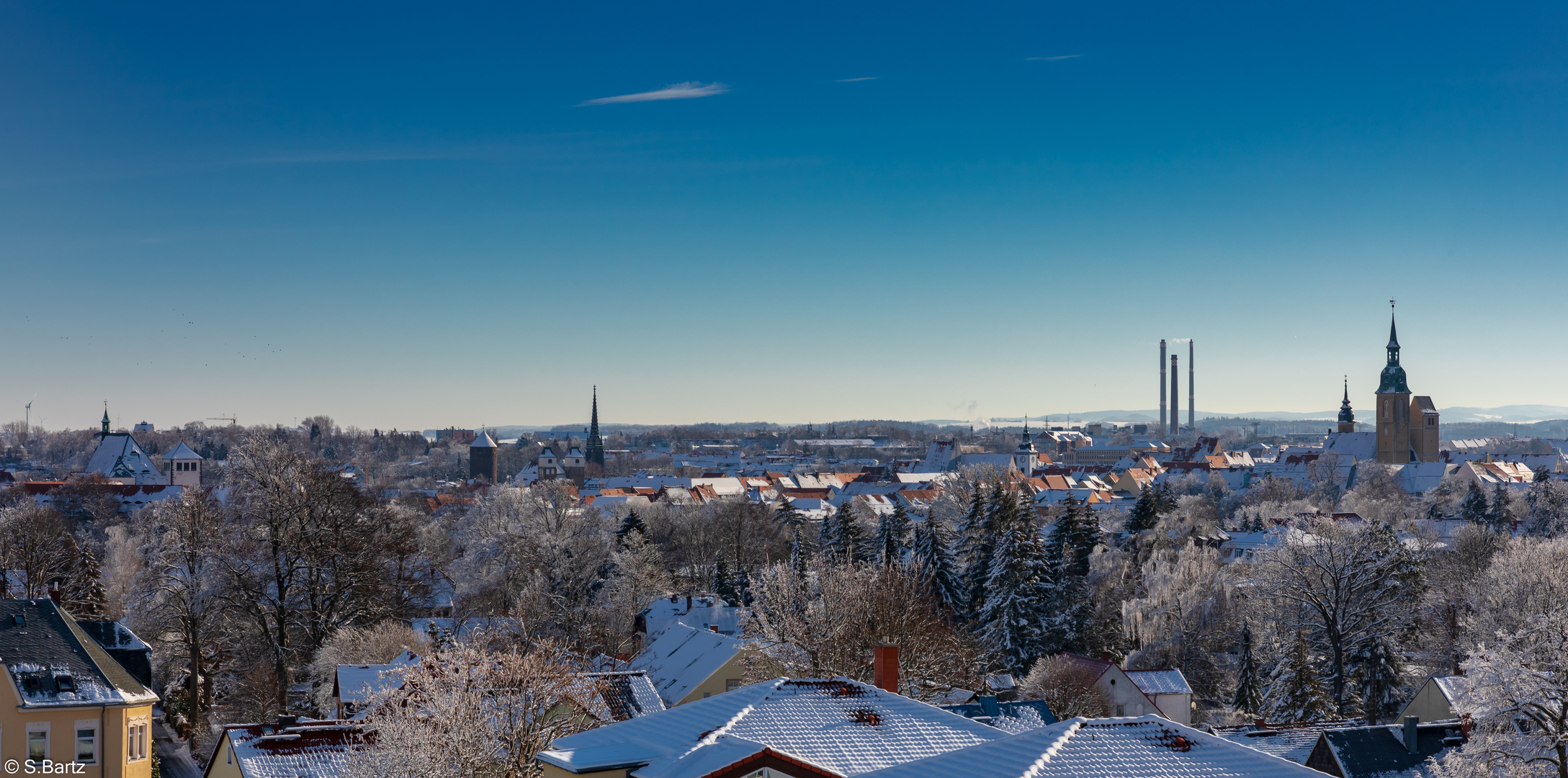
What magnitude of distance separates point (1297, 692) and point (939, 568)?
58.7 feet

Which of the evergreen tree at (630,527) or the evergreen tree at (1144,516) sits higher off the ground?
the evergreen tree at (1144,516)

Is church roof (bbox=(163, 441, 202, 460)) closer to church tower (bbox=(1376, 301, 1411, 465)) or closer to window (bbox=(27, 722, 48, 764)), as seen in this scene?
window (bbox=(27, 722, 48, 764))

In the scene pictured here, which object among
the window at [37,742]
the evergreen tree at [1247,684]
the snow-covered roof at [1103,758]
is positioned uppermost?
the snow-covered roof at [1103,758]

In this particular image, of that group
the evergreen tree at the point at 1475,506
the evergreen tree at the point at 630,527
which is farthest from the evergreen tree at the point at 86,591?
the evergreen tree at the point at 1475,506

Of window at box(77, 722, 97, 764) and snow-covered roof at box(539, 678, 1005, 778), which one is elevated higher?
snow-covered roof at box(539, 678, 1005, 778)

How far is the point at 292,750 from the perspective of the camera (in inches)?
894

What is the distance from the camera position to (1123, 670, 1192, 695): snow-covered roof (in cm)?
3995

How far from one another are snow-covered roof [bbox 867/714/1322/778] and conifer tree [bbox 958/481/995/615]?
1380 inches

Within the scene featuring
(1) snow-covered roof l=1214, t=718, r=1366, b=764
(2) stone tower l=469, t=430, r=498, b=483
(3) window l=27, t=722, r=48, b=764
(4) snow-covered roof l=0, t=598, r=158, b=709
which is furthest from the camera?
(2) stone tower l=469, t=430, r=498, b=483

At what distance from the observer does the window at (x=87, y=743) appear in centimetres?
2508

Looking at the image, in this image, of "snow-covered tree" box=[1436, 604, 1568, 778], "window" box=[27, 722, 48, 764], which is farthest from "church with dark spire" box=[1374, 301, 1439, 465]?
"window" box=[27, 722, 48, 764]

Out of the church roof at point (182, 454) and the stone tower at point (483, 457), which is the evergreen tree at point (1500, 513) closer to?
the church roof at point (182, 454)

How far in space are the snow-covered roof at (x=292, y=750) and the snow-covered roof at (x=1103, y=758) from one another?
38.4 ft

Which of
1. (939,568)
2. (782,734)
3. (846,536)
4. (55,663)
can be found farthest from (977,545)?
(782,734)
